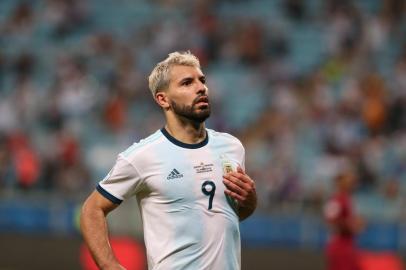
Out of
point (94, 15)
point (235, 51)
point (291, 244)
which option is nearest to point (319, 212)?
point (291, 244)

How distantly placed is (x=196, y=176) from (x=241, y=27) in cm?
1278

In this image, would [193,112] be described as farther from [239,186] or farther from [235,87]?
[235,87]

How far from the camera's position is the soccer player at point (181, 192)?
552 cm

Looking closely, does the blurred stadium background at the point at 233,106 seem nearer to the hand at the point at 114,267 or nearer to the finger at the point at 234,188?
the finger at the point at 234,188

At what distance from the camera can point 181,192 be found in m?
5.56

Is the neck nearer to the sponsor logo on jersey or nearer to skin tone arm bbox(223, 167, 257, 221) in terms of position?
the sponsor logo on jersey

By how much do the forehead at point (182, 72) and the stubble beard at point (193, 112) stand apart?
150 mm

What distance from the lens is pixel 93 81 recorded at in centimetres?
1820

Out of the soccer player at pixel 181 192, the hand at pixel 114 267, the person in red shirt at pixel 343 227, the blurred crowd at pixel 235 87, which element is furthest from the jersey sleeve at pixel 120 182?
the blurred crowd at pixel 235 87

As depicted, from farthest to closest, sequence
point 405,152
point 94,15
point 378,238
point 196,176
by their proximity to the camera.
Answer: point 94,15 → point 405,152 → point 378,238 → point 196,176

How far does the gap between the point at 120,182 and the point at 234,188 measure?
583 millimetres

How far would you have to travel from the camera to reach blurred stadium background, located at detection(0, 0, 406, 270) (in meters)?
14.4

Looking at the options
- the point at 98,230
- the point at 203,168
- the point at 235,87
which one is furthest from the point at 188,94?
the point at 235,87

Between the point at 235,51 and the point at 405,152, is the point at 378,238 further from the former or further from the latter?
the point at 235,51
